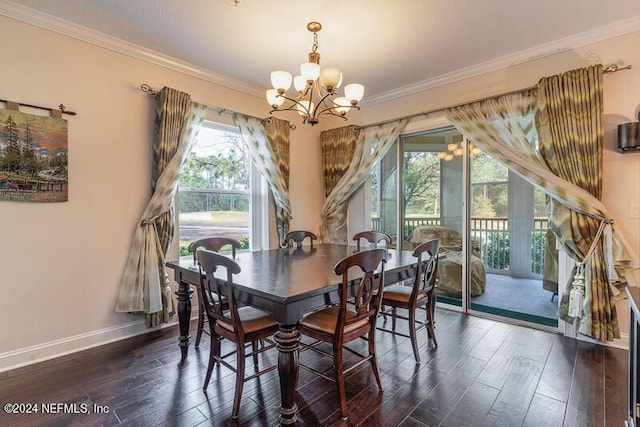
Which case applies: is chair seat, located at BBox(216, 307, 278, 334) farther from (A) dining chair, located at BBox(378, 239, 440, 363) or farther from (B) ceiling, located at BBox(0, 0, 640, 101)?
(B) ceiling, located at BBox(0, 0, 640, 101)

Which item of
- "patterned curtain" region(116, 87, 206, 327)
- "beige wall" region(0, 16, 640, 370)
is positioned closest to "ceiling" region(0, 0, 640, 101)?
"beige wall" region(0, 16, 640, 370)

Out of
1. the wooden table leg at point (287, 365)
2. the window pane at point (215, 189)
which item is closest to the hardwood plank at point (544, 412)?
the wooden table leg at point (287, 365)

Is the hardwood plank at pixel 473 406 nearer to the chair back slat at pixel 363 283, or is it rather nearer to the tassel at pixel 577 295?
the chair back slat at pixel 363 283

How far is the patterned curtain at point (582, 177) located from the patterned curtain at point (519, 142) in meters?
0.05

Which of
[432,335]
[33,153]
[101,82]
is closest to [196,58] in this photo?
[101,82]

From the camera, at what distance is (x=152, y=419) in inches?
71.1

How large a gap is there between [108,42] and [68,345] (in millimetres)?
2692

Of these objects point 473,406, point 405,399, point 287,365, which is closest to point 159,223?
point 287,365

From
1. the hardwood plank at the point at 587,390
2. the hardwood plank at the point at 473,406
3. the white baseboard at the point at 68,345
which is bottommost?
the hardwood plank at the point at 473,406

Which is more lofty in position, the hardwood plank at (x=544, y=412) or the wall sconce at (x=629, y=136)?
the wall sconce at (x=629, y=136)

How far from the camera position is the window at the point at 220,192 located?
3.56 m

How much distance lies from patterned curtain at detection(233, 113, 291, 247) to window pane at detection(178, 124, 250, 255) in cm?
20

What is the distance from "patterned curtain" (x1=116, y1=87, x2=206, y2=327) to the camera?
2957 mm

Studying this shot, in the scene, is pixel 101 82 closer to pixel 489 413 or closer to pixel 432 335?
pixel 432 335
